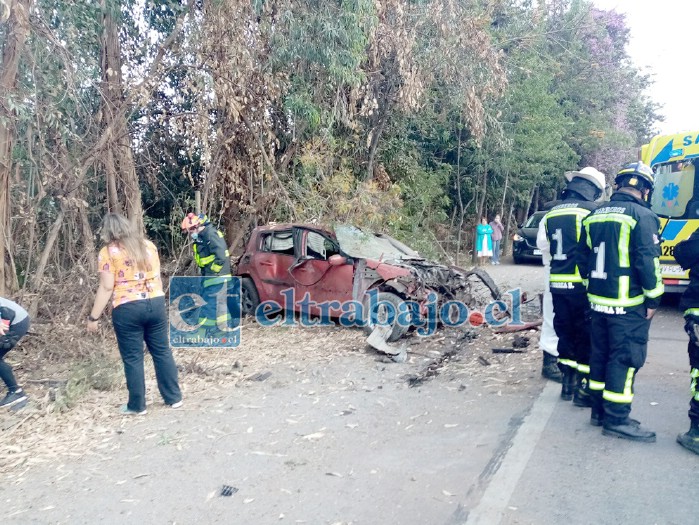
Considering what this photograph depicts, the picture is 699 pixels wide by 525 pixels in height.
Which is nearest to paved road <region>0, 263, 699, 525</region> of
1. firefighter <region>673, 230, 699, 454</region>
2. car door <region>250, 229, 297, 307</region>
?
firefighter <region>673, 230, 699, 454</region>

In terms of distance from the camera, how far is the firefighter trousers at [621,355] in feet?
13.1

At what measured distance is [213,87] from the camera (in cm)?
820

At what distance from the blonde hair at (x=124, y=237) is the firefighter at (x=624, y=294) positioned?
3.52 meters

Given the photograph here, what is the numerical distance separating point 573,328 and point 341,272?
354 cm

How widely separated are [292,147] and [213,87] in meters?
3.09

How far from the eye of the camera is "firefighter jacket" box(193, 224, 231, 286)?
7211mm

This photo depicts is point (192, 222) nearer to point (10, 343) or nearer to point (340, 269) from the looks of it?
point (340, 269)

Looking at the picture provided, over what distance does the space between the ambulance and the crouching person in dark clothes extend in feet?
26.5

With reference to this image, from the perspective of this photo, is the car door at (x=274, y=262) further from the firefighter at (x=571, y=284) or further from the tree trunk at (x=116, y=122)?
the firefighter at (x=571, y=284)

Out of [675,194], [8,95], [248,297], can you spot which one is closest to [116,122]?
[8,95]

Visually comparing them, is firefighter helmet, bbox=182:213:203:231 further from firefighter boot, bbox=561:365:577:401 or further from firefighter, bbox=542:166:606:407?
firefighter boot, bbox=561:365:577:401

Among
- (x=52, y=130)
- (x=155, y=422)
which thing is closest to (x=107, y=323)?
(x=52, y=130)

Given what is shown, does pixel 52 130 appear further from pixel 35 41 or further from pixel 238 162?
pixel 238 162

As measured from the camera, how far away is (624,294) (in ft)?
13.2
